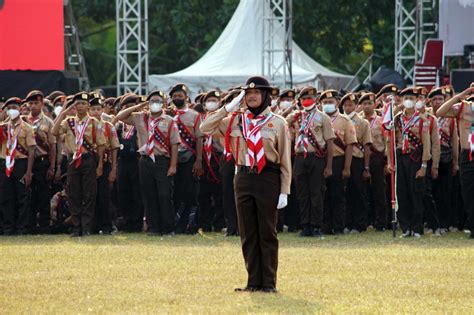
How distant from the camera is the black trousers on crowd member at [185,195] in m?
20.9

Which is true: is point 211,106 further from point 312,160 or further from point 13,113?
point 13,113

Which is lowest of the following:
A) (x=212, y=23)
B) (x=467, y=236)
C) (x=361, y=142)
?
(x=467, y=236)

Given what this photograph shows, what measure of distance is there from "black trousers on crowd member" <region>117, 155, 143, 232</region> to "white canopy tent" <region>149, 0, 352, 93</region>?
Result: 1341cm

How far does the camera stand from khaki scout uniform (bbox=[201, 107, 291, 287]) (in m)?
13.1

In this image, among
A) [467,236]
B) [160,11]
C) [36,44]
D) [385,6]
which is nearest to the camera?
[467,236]

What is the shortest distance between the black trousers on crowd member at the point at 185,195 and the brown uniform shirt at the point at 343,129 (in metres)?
2.25

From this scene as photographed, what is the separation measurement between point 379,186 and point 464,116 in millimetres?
2504

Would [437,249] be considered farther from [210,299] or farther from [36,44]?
[36,44]

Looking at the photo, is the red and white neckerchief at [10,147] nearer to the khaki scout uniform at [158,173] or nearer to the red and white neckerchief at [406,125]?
the khaki scout uniform at [158,173]

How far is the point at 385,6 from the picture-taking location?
43.4 meters

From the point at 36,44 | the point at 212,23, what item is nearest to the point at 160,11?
the point at 212,23

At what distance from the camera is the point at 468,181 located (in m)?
19.1

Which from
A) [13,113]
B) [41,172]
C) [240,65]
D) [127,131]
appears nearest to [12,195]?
[41,172]

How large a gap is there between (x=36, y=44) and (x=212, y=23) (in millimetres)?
15876
